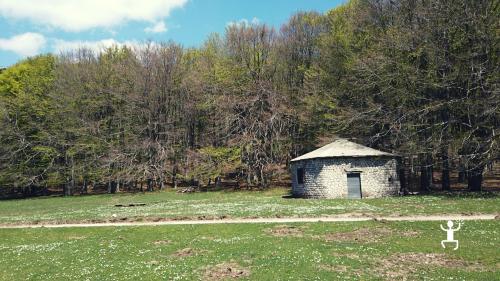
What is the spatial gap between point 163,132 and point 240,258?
165 feet

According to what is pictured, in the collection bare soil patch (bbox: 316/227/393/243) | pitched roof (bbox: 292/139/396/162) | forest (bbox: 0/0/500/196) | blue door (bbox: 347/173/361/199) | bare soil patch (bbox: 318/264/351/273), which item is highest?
forest (bbox: 0/0/500/196)

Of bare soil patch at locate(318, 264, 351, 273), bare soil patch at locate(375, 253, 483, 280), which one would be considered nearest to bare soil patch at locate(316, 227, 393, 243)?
bare soil patch at locate(375, 253, 483, 280)

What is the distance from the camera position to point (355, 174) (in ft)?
150

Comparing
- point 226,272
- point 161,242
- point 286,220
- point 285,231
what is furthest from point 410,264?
point 161,242

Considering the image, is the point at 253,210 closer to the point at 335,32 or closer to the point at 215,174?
the point at 215,174

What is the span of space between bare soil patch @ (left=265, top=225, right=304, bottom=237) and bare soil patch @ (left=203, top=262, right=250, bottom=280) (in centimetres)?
633

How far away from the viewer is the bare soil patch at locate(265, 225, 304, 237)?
924 inches

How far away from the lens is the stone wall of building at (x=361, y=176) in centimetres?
4541

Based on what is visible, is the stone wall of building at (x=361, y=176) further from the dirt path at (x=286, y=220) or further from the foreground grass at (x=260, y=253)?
the foreground grass at (x=260, y=253)

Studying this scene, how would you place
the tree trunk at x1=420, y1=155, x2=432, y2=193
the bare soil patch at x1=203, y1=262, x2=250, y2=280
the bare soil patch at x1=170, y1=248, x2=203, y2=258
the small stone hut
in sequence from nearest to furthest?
1. the bare soil patch at x1=203, y1=262, x2=250, y2=280
2. the bare soil patch at x1=170, y1=248, x2=203, y2=258
3. the small stone hut
4. the tree trunk at x1=420, y1=155, x2=432, y2=193

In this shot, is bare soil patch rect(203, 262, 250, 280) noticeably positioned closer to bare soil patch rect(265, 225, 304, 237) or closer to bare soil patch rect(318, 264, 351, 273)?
bare soil patch rect(318, 264, 351, 273)

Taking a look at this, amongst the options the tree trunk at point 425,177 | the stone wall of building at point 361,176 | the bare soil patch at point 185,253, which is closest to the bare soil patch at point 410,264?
the bare soil patch at point 185,253

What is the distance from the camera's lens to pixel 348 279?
15.0 m

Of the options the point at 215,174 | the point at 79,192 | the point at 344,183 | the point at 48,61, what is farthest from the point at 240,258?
the point at 48,61
